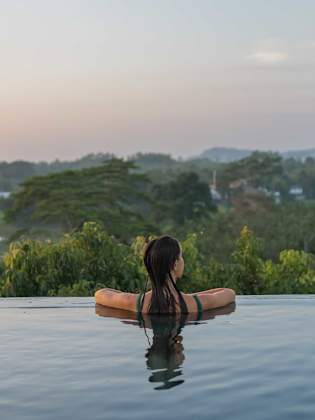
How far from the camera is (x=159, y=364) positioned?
395 cm

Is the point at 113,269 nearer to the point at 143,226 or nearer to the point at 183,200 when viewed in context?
the point at 143,226

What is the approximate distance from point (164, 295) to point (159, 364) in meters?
1.12

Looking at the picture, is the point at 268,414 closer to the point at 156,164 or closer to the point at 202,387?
the point at 202,387

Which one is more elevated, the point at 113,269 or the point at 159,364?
the point at 113,269

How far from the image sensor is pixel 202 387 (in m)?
3.51

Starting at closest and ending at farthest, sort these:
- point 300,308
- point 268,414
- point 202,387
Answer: point 268,414
point 202,387
point 300,308

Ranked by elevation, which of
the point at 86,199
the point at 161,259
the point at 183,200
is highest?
the point at 183,200

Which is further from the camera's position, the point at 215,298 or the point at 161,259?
the point at 215,298

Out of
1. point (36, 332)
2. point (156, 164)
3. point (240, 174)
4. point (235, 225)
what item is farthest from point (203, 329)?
point (156, 164)

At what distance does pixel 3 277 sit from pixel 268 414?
5.61 metres

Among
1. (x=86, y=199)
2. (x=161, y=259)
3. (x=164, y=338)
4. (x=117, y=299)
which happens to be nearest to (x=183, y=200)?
(x=86, y=199)

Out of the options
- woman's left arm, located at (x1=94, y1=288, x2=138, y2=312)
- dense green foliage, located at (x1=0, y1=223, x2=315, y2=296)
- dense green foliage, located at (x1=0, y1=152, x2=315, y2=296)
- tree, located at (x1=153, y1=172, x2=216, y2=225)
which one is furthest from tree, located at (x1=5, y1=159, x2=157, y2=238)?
woman's left arm, located at (x1=94, y1=288, x2=138, y2=312)

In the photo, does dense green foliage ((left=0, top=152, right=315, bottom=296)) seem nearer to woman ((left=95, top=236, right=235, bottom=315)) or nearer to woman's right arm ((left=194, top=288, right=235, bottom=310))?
woman ((left=95, top=236, right=235, bottom=315))

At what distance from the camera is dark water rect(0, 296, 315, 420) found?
3254 mm
